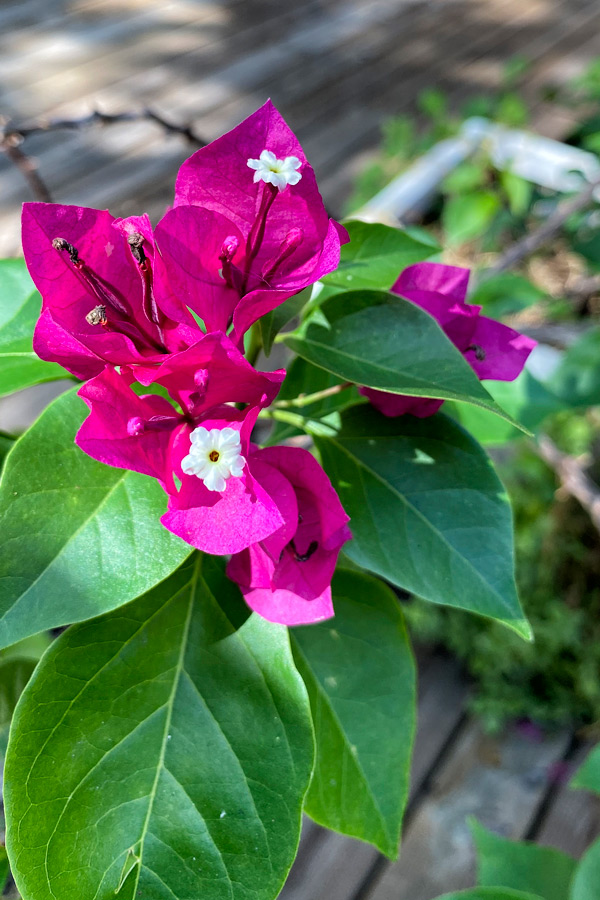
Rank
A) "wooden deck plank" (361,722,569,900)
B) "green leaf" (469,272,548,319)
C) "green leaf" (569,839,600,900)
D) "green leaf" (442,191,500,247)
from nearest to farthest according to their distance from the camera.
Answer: "green leaf" (569,839,600,900), "green leaf" (469,272,548,319), "wooden deck plank" (361,722,569,900), "green leaf" (442,191,500,247)

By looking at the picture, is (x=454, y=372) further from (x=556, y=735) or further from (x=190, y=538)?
(x=556, y=735)

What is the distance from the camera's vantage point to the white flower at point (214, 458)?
0.34m

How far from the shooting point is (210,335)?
34 cm

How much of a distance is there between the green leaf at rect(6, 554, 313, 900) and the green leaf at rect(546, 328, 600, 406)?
956mm

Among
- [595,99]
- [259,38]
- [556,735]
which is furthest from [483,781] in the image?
[259,38]

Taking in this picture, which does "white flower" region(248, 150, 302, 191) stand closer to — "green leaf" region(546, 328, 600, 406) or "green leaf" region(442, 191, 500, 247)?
"green leaf" region(546, 328, 600, 406)

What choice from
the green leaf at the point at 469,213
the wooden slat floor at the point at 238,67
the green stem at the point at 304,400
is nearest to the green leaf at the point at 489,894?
the green stem at the point at 304,400

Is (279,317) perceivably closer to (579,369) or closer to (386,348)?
(386,348)

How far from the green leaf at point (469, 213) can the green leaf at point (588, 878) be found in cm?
114

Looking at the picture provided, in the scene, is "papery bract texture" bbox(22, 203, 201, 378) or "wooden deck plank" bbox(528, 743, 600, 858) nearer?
"papery bract texture" bbox(22, 203, 201, 378)

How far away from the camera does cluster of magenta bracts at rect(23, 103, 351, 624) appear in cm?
35

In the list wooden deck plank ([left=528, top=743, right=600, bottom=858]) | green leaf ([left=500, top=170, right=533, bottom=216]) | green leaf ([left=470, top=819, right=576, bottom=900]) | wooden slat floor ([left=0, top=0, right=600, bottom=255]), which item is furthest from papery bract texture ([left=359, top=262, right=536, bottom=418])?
wooden slat floor ([left=0, top=0, right=600, bottom=255])

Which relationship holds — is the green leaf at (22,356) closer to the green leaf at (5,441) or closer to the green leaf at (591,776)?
the green leaf at (5,441)

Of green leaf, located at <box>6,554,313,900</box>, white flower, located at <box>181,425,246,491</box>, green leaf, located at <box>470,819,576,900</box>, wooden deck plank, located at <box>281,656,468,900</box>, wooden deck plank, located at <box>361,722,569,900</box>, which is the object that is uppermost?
white flower, located at <box>181,425,246,491</box>
